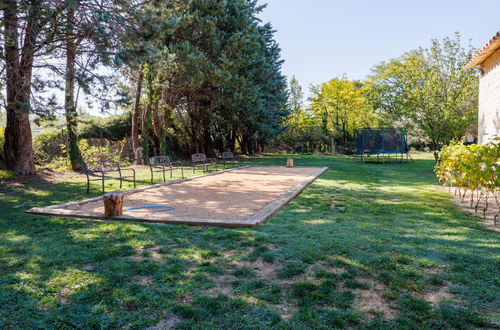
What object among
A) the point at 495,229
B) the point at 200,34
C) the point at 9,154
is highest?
the point at 200,34

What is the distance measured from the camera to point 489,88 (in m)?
10.0

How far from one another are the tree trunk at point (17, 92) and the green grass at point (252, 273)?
16.3 ft

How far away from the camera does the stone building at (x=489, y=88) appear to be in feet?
30.3

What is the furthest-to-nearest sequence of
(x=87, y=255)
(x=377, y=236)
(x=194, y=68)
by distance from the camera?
(x=194, y=68) → (x=377, y=236) → (x=87, y=255)

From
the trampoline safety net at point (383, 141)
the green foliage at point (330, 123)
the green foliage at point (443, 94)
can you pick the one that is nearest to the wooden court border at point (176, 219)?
the green foliage at point (443, 94)

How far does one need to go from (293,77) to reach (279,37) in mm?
14130

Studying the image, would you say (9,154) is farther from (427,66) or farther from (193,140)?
(427,66)

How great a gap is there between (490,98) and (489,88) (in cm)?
37

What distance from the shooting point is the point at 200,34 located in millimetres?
15609

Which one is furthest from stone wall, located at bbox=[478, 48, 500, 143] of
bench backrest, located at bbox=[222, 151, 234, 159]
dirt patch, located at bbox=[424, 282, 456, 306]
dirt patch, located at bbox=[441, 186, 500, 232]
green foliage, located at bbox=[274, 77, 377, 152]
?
green foliage, located at bbox=[274, 77, 377, 152]

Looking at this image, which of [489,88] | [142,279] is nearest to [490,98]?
[489,88]

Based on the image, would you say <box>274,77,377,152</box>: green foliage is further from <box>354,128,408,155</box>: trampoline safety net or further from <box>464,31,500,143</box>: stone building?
<box>464,31,500,143</box>: stone building

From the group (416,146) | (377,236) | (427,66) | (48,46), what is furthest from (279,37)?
(377,236)

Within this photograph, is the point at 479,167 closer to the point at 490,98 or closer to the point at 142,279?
the point at 142,279
